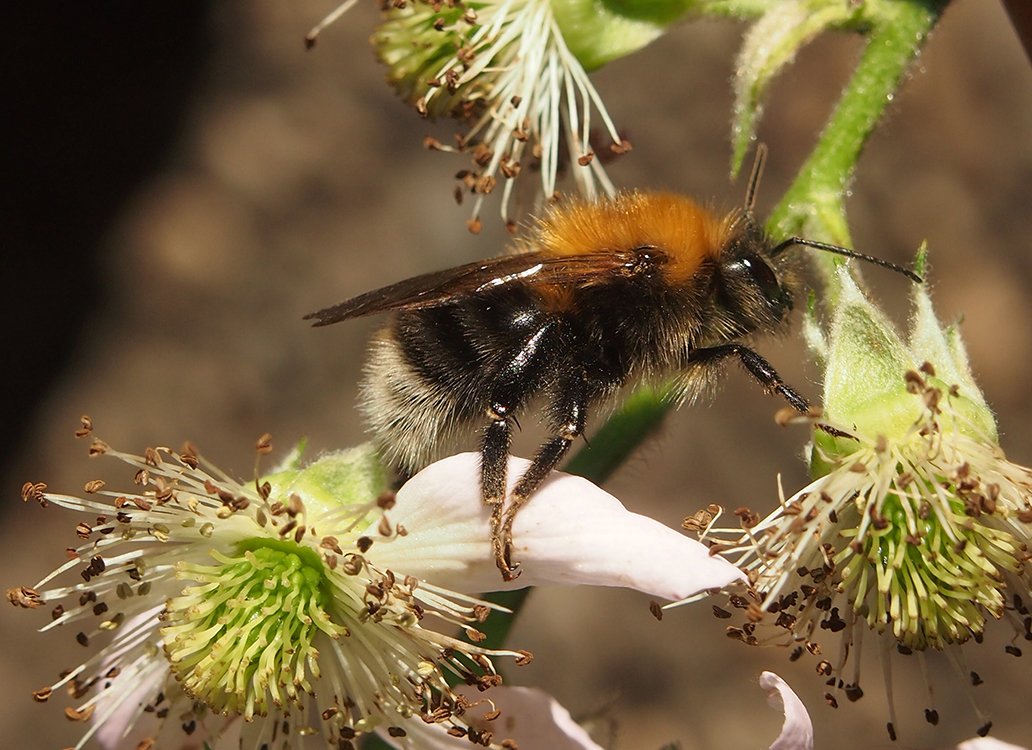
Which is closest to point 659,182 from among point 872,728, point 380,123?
→ point 380,123

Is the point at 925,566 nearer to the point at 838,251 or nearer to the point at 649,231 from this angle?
the point at 838,251

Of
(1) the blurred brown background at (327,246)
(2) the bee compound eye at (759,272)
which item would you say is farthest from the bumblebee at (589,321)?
(1) the blurred brown background at (327,246)

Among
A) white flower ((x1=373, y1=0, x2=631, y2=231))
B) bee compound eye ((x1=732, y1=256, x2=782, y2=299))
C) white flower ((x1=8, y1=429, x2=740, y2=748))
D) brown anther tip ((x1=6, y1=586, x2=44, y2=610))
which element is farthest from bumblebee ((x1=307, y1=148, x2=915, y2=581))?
brown anther tip ((x1=6, y1=586, x2=44, y2=610))

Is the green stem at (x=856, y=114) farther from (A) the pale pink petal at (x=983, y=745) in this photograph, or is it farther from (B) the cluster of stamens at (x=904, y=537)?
(A) the pale pink petal at (x=983, y=745)

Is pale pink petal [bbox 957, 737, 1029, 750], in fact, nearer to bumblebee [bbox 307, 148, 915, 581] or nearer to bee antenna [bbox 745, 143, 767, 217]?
bumblebee [bbox 307, 148, 915, 581]

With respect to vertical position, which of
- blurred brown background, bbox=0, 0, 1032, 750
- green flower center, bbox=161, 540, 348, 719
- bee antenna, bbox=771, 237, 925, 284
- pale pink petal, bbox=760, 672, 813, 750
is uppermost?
bee antenna, bbox=771, 237, 925, 284

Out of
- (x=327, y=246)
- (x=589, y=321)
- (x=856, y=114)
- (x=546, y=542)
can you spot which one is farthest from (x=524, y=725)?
(x=327, y=246)
